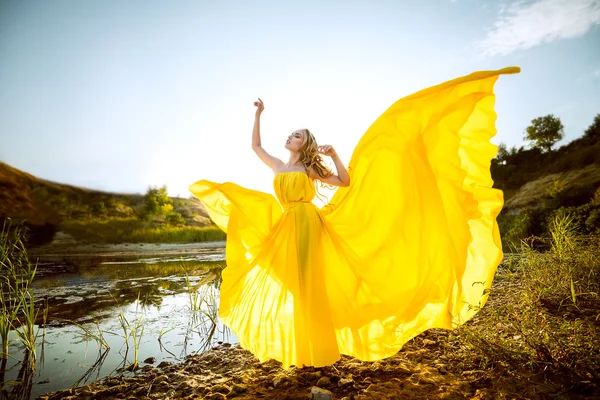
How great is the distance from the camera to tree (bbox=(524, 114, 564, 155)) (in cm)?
3234

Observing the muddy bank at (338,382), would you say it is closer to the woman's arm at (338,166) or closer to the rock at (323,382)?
the rock at (323,382)

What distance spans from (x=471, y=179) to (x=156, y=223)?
2904 cm

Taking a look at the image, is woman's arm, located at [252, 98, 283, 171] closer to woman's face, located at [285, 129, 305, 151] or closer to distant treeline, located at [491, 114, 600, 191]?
woman's face, located at [285, 129, 305, 151]

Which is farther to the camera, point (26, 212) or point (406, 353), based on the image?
point (26, 212)

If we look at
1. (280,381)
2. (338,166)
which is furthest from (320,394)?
(338,166)

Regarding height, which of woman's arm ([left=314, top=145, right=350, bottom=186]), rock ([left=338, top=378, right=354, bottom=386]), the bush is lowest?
rock ([left=338, top=378, right=354, bottom=386])

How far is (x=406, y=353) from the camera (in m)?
3.07

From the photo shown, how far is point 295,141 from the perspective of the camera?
364 centimetres

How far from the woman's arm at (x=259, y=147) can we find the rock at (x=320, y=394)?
2376 millimetres

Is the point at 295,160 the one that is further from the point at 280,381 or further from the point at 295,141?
the point at 280,381

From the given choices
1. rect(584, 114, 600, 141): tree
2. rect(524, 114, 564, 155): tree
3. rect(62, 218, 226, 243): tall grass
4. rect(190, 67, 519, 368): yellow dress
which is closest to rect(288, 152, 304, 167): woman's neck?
rect(190, 67, 519, 368): yellow dress

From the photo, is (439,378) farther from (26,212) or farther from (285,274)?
(26,212)

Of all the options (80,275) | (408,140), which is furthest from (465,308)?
(80,275)

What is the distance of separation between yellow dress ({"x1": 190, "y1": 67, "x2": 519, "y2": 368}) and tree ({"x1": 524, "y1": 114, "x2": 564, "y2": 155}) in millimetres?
38565
